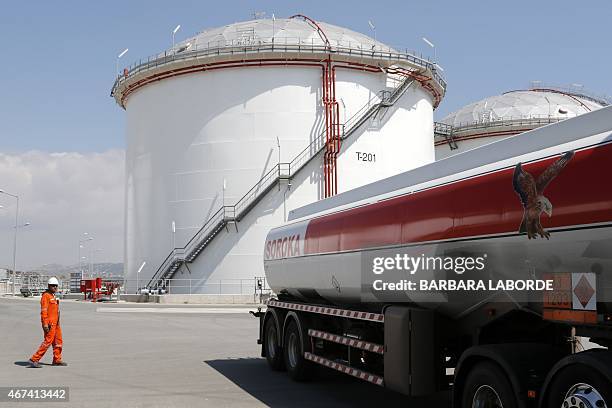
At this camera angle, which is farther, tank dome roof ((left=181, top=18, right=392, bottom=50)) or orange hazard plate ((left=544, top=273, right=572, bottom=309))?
tank dome roof ((left=181, top=18, right=392, bottom=50))

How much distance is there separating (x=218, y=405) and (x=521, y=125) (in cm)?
4255

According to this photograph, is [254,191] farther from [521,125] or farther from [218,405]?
[218,405]

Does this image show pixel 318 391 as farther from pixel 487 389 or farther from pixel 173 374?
pixel 487 389

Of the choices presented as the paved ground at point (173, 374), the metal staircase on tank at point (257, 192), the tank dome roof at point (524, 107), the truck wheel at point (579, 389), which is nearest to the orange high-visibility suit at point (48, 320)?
the paved ground at point (173, 374)

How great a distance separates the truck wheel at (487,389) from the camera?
21.6ft

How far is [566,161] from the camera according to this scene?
21.1ft

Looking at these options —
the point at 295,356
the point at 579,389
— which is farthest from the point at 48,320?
the point at 579,389

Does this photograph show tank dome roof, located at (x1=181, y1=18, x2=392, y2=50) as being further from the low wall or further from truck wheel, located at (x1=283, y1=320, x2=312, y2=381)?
truck wheel, located at (x1=283, y1=320, x2=312, y2=381)

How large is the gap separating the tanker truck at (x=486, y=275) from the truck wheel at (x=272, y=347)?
1.82 metres

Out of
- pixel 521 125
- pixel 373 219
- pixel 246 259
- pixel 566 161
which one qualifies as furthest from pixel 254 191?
pixel 566 161

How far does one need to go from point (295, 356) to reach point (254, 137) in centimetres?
2480

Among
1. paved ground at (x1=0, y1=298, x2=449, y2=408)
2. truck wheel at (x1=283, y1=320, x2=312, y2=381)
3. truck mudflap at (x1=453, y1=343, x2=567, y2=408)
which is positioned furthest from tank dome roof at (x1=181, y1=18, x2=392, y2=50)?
truck mudflap at (x1=453, y1=343, x2=567, y2=408)

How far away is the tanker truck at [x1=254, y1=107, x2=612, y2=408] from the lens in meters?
Result: 6.11

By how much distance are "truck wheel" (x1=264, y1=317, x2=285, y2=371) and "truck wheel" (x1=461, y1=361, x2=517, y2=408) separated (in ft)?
21.2
